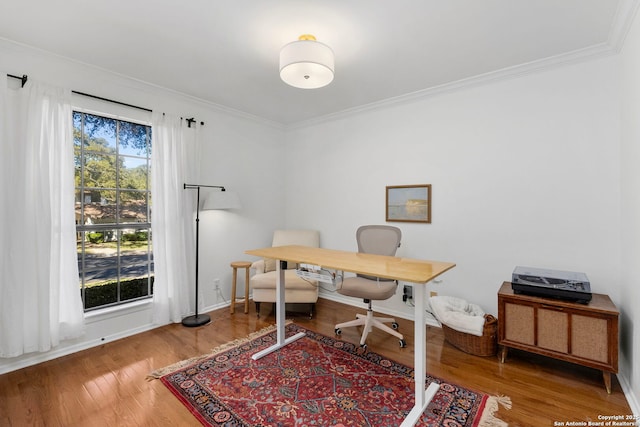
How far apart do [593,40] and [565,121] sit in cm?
63

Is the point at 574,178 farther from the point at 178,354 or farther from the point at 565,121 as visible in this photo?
the point at 178,354

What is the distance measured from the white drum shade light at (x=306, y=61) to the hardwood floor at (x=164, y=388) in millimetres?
2430

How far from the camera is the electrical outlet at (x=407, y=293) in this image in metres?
3.47

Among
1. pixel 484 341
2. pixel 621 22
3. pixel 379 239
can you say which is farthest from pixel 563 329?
pixel 621 22

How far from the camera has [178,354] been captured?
2.67 m

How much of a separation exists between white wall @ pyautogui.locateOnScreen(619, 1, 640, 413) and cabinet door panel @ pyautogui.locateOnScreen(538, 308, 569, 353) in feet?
1.17

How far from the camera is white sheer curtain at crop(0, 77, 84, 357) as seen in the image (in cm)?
234

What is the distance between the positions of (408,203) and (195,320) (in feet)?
9.38

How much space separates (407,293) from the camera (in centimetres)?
349

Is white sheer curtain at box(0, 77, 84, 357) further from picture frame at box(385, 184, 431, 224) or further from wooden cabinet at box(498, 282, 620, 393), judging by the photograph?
wooden cabinet at box(498, 282, 620, 393)

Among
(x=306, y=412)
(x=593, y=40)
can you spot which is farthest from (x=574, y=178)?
(x=306, y=412)

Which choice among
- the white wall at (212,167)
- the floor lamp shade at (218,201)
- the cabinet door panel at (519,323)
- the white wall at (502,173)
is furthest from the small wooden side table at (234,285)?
the cabinet door panel at (519,323)

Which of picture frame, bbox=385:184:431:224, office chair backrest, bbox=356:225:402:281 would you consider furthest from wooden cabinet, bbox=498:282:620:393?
picture frame, bbox=385:184:431:224

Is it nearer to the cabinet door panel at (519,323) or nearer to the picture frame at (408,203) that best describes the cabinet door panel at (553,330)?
the cabinet door panel at (519,323)
